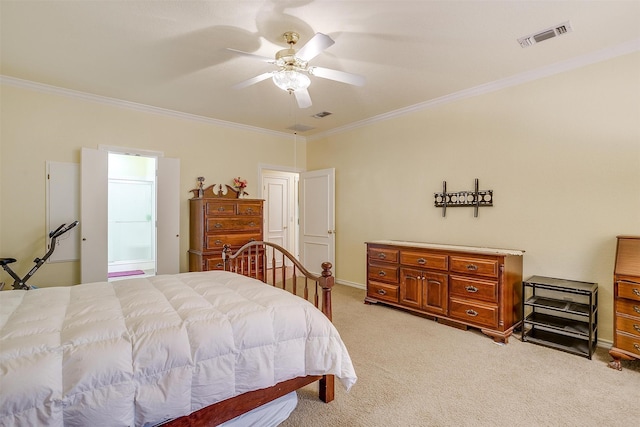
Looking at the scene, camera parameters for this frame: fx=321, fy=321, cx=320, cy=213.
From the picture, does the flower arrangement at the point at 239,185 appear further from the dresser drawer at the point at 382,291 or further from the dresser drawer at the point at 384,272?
the dresser drawer at the point at 382,291

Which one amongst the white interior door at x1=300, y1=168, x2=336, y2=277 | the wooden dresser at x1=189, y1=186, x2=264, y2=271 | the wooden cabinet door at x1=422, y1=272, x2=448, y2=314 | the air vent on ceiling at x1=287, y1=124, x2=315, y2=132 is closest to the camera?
the wooden cabinet door at x1=422, y1=272, x2=448, y2=314

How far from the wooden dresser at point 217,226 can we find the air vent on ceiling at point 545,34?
12.4ft

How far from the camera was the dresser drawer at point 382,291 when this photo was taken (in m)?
4.15

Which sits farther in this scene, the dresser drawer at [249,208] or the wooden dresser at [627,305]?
the dresser drawer at [249,208]

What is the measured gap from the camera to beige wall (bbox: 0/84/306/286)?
3.68m

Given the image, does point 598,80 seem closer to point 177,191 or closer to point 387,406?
point 387,406

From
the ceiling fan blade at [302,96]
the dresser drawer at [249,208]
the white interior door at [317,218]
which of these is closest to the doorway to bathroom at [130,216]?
the dresser drawer at [249,208]

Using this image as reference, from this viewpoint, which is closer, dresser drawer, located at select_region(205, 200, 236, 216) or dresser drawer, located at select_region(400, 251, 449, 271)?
dresser drawer, located at select_region(400, 251, 449, 271)

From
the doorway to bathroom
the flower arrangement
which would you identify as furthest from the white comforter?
the doorway to bathroom

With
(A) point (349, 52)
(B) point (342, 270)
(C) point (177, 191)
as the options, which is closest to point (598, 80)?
(A) point (349, 52)

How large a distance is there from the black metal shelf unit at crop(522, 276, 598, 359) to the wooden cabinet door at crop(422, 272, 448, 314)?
758mm

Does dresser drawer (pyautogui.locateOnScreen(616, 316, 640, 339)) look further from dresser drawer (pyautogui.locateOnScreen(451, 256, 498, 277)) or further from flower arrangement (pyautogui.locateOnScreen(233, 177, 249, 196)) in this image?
flower arrangement (pyautogui.locateOnScreen(233, 177, 249, 196))

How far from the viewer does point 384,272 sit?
427 centimetres

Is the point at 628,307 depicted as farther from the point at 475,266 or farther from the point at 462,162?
the point at 462,162
